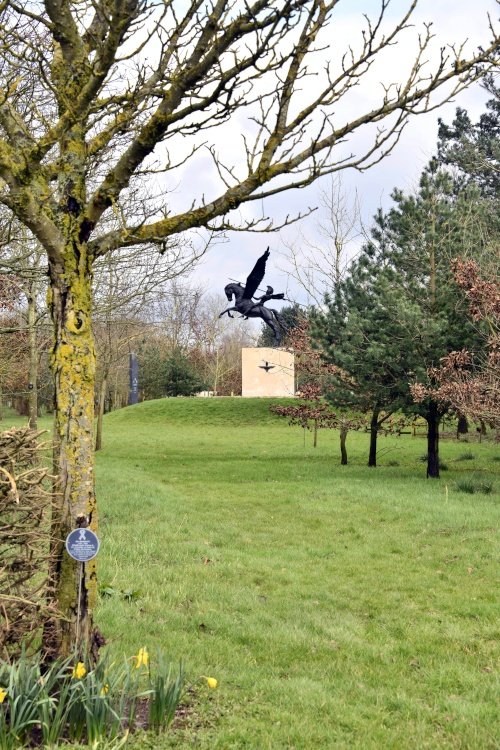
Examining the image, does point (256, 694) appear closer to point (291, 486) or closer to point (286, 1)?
point (286, 1)

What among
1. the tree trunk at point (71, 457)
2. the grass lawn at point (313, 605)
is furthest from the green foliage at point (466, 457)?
the tree trunk at point (71, 457)

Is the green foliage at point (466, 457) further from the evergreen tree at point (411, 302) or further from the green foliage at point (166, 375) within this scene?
the green foliage at point (166, 375)

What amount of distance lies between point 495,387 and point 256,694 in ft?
31.9

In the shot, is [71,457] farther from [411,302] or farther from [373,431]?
[373,431]

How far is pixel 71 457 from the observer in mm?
3961

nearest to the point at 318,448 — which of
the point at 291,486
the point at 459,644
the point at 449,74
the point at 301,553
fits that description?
the point at 291,486

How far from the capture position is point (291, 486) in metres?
14.8

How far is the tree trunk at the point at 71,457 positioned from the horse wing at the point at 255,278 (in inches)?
199

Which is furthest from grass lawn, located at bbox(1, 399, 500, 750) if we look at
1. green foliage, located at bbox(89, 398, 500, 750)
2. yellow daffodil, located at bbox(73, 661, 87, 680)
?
yellow daffodil, located at bbox(73, 661, 87, 680)

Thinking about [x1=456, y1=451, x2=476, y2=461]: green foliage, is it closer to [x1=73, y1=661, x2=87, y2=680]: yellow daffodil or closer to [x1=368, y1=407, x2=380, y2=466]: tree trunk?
[x1=368, y1=407, x2=380, y2=466]: tree trunk

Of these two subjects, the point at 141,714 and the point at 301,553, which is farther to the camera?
the point at 301,553

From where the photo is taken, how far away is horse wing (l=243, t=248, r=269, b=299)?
891 cm

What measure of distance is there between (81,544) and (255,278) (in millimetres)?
5837

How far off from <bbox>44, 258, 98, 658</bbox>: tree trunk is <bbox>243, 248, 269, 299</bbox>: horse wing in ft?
16.6
